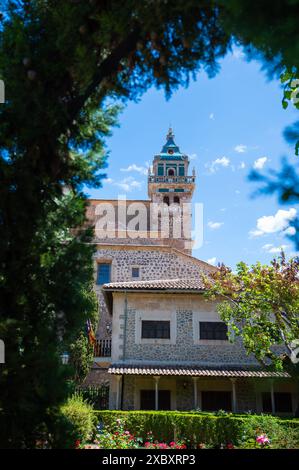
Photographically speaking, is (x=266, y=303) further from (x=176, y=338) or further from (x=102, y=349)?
(x=102, y=349)

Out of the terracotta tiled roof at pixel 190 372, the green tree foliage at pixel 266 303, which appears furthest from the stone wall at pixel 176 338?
the green tree foliage at pixel 266 303

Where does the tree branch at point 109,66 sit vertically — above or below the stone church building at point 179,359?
above

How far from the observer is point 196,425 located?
12484 millimetres

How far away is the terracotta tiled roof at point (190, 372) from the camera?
53.4ft

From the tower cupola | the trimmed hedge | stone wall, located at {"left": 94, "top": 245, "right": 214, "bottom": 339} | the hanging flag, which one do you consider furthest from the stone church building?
the tower cupola

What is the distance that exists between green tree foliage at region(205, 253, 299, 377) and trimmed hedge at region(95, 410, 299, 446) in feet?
9.38

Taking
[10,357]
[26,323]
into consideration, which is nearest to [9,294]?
[26,323]

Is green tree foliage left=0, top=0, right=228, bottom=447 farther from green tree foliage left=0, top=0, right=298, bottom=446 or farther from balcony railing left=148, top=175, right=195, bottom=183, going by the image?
balcony railing left=148, top=175, right=195, bottom=183

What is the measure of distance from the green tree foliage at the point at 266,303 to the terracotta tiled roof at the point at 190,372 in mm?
1091

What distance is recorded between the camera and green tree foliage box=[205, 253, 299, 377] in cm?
1399

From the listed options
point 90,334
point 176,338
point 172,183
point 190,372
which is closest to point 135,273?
point 90,334

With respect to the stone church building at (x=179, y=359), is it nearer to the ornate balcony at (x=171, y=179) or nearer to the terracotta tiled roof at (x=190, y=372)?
the terracotta tiled roof at (x=190, y=372)

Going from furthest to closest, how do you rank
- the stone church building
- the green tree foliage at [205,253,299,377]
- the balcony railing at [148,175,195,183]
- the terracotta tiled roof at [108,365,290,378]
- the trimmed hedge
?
1. the balcony railing at [148,175,195,183]
2. the stone church building
3. the terracotta tiled roof at [108,365,290,378]
4. the green tree foliage at [205,253,299,377]
5. the trimmed hedge

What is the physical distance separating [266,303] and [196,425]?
4.50 m
